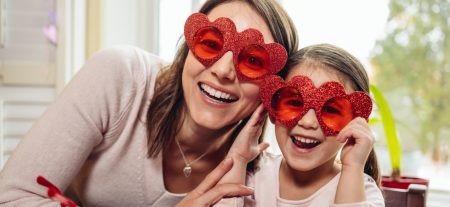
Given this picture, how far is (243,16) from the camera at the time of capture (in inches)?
53.4

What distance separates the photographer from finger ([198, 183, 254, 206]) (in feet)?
4.22

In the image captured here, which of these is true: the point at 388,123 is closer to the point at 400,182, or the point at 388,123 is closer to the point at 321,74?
the point at 400,182

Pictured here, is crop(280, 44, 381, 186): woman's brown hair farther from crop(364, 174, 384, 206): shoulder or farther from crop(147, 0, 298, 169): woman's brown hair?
crop(364, 174, 384, 206): shoulder

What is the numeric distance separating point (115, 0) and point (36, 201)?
1.38 metres

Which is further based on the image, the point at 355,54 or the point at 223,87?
the point at 355,54

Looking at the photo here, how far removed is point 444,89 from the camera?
2.25 m

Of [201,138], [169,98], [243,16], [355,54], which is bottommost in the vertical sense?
[201,138]

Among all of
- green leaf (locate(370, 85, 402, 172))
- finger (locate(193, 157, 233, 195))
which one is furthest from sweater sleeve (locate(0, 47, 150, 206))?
green leaf (locate(370, 85, 402, 172))

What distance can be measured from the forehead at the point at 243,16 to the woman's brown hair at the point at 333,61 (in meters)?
0.08

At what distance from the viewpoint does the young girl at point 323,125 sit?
4.02ft

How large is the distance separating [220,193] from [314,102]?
0.30 meters

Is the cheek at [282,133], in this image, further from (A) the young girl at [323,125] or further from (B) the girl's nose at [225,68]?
(B) the girl's nose at [225,68]

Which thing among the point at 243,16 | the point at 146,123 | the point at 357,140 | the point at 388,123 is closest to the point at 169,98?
the point at 146,123

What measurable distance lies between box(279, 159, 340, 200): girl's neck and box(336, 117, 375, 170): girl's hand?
0.20 meters
